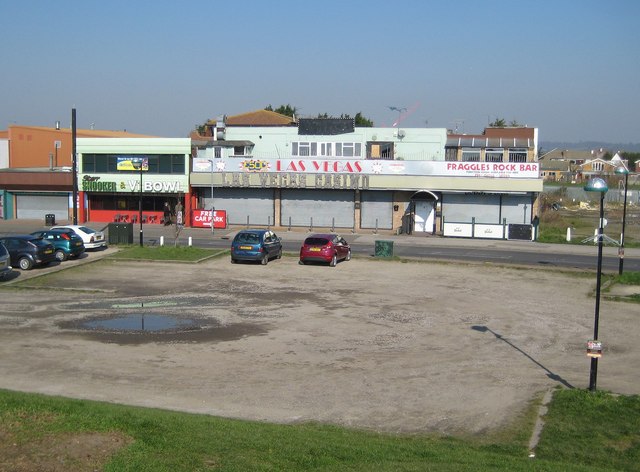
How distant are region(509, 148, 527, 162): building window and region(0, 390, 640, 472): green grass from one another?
43320 millimetres

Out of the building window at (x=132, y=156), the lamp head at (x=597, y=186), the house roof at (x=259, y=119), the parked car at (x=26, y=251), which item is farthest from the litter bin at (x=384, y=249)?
the house roof at (x=259, y=119)

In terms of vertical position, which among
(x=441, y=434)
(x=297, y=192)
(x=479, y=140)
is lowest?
(x=441, y=434)

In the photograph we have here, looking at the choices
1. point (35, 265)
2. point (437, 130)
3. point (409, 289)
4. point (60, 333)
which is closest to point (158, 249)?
point (35, 265)

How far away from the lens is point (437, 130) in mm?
54875

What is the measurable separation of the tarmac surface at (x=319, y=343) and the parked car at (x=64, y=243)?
2.12m

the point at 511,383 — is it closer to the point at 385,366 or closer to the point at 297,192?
the point at 385,366

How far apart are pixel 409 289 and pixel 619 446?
55.8 ft

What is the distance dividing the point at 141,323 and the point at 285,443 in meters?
12.0

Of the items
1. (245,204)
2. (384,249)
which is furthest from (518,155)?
(245,204)

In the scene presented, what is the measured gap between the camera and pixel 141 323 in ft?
69.4

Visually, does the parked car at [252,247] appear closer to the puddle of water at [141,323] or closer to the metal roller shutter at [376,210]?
the puddle of water at [141,323]

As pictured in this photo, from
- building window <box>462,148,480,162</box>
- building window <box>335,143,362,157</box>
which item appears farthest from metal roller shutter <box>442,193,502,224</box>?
building window <box>335,143,362,157</box>

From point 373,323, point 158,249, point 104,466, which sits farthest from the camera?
point 158,249

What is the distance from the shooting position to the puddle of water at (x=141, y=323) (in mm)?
20422
